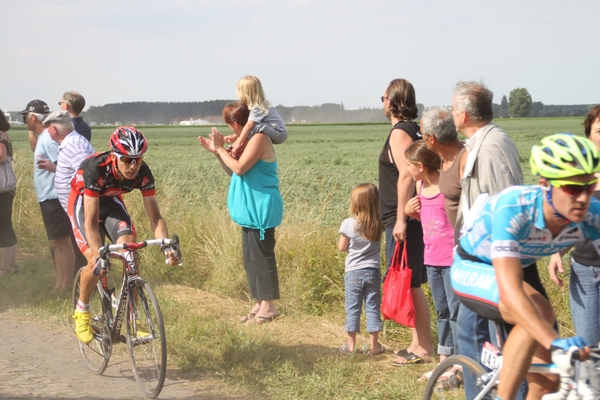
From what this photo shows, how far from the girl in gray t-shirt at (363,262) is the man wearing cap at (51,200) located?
4.00 metres

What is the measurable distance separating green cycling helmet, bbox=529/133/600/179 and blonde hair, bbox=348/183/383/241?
128 inches

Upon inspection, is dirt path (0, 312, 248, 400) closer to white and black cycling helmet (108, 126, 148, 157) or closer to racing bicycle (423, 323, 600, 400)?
A: white and black cycling helmet (108, 126, 148, 157)

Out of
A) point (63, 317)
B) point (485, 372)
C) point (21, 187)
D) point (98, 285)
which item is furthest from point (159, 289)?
point (485, 372)

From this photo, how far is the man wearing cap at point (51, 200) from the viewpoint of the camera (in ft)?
27.9

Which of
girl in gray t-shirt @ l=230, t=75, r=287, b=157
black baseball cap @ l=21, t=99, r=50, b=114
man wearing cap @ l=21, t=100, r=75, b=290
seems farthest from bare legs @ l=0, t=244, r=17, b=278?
girl in gray t-shirt @ l=230, t=75, r=287, b=157

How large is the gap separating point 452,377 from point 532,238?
1.12 metres

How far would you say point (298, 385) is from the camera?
550cm

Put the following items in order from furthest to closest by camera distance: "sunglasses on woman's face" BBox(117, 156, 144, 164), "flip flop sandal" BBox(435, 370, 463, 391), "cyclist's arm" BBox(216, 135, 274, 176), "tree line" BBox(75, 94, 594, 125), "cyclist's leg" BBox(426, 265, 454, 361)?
1. "tree line" BBox(75, 94, 594, 125)
2. "cyclist's arm" BBox(216, 135, 274, 176)
3. "sunglasses on woman's face" BBox(117, 156, 144, 164)
4. "cyclist's leg" BBox(426, 265, 454, 361)
5. "flip flop sandal" BBox(435, 370, 463, 391)

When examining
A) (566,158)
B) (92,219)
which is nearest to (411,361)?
(92,219)

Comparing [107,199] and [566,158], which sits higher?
[566,158]

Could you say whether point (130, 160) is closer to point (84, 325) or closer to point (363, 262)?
point (84, 325)

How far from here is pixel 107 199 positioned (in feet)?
20.4

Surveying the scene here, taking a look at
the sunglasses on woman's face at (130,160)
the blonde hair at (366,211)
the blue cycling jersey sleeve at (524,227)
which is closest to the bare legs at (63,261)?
the sunglasses on woman's face at (130,160)

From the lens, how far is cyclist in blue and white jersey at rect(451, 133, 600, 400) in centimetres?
295
